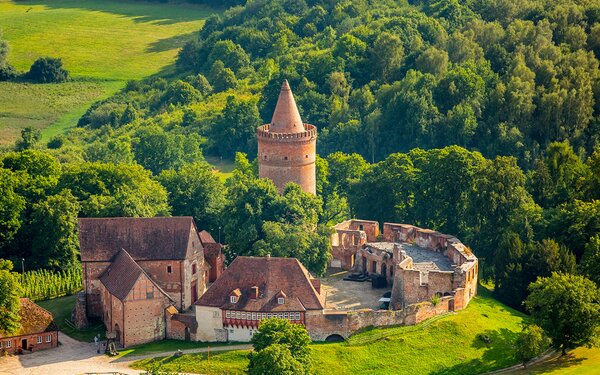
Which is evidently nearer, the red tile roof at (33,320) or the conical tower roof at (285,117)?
Answer: the red tile roof at (33,320)

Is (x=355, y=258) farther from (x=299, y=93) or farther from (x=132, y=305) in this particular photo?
(x=299, y=93)

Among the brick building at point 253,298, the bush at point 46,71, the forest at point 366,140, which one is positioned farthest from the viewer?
the bush at point 46,71

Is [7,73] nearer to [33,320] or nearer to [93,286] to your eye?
[93,286]

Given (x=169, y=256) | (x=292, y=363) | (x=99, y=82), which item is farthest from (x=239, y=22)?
(x=292, y=363)

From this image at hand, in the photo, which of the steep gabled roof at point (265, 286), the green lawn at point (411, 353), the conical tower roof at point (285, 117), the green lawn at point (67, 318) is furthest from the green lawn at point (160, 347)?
the conical tower roof at point (285, 117)

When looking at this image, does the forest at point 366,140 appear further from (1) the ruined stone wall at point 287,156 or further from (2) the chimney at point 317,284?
(2) the chimney at point 317,284

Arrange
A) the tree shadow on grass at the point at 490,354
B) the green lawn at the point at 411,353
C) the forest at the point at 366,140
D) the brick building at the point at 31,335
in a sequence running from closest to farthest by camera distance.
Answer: the green lawn at the point at 411,353
the tree shadow on grass at the point at 490,354
the brick building at the point at 31,335
the forest at the point at 366,140

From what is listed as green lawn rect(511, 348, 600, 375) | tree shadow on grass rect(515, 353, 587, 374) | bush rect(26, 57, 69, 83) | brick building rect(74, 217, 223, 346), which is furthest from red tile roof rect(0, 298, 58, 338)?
bush rect(26, 57, 69, 83)
